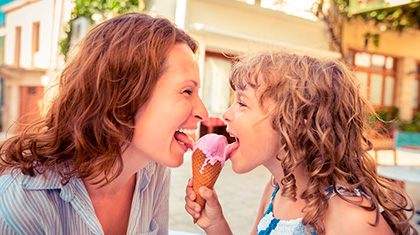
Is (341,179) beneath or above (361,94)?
beneath

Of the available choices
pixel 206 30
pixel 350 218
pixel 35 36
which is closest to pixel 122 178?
pixel 350 218

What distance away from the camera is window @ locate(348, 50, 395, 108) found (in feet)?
48.1

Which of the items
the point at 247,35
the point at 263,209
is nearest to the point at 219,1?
the point at 247,35

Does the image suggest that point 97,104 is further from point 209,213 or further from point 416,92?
point 416,92

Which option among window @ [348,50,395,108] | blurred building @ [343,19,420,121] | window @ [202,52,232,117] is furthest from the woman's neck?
window @ [348,50,395,108]

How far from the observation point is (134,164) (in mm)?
1666

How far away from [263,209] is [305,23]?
1164cm

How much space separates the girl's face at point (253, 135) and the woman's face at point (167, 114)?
27 cm

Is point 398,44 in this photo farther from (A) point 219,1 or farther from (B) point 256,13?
(A) point 219,1

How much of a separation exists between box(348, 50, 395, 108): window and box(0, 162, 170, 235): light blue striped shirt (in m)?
14.2

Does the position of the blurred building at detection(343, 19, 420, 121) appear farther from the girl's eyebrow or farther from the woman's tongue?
the woman's tongue

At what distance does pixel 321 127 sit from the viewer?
160 centimetres

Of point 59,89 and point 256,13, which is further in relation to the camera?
point 256,13

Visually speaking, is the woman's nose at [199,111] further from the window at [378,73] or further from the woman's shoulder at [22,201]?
the window at [378,73]
